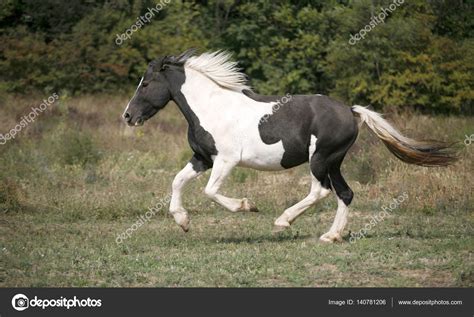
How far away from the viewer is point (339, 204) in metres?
10.0

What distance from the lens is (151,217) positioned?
12188 millimetres

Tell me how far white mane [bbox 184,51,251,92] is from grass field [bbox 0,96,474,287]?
6.54 feet

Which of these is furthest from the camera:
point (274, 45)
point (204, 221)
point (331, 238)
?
point (274, 45)

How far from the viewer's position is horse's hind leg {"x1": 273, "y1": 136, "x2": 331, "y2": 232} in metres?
9.80

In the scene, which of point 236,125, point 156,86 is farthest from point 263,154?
point 156,86

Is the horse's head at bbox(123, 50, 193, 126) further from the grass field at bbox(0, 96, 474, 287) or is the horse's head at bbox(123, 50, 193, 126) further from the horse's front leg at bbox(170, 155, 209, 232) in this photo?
the grass field at bbox(0, 96, 474, 287)

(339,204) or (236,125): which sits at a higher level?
(236,125)

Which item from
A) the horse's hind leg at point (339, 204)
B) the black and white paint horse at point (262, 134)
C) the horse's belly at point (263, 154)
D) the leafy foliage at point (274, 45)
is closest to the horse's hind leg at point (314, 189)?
the black and white paint horse at point (262, 134)

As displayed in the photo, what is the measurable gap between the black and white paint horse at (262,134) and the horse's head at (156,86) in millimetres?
13

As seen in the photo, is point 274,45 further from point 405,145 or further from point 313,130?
point 313,130

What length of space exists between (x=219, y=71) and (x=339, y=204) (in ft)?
7.48

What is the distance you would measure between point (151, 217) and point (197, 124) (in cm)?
258
